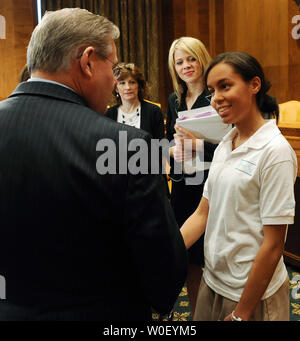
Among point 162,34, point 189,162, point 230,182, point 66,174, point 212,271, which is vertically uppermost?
point 162,34

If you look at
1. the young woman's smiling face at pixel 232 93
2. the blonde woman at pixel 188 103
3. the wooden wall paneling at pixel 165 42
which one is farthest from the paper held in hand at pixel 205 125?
the wooden wall paneling at pixel 165 42

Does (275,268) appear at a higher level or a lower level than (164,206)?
lower

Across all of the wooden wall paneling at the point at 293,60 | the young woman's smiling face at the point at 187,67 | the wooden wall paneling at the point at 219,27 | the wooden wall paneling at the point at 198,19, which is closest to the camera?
the young woman's smiling face at the point at 187,67

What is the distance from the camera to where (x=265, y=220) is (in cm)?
131

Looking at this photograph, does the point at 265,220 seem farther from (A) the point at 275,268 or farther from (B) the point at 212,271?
(B) the point at 212,271

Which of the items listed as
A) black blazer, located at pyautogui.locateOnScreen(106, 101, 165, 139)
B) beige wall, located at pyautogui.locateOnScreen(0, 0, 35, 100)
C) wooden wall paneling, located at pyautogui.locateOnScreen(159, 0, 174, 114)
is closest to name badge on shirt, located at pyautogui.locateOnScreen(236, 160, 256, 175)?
black blazer, located at pyautogui.locateOnScreen(106, 101, 165, 139)

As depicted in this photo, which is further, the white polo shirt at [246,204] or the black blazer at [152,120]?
the black blazer at [152,120]

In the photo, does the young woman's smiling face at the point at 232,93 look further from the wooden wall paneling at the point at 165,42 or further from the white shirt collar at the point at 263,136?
the wooden wall paneling at the point at 165,42

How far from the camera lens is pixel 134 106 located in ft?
11.8

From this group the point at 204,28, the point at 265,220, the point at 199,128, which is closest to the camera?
the point at 265,220

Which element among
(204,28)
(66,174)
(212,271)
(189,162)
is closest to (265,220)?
(212,271)

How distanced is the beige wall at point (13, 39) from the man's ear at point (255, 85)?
594 cm

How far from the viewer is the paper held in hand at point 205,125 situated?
2152 millimetres

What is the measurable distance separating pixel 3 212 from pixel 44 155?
175 mm
